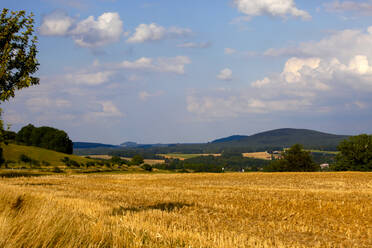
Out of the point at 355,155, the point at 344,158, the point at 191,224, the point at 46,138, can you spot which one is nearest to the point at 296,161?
the point at 344,158

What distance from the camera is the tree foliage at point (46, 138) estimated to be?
150m

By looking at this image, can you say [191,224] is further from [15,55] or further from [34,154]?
[34,154]

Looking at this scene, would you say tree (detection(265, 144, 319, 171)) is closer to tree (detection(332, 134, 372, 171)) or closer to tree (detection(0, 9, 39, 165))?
tree (detection(332, 134, 372, 171))

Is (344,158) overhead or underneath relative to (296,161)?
overhead

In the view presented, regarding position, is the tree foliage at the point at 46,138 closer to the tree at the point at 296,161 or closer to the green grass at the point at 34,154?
the green grass at the point at 34,154

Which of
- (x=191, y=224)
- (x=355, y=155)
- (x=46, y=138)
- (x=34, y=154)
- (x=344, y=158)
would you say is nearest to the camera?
(x=191, y=224)

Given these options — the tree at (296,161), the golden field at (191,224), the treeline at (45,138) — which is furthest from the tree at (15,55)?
the treeline at (45,138)

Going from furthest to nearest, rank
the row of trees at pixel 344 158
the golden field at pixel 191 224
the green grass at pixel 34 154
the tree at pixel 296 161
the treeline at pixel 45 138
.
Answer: the treeline at pixel 45 138 < the green grass at pixel 34 154 < the tree at pixel 296 161 < the row of trees at pixel 344 158 < the golden field at pixel 191 224

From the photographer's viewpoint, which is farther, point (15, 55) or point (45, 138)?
point (45, 138)

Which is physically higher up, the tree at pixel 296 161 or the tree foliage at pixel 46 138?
the tree foliage at pixel 46 138

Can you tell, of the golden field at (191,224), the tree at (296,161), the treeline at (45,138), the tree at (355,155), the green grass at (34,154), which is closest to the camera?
the golden field at (191,224)

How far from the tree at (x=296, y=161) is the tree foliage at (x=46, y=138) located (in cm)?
9360

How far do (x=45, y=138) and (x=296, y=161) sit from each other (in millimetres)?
106849

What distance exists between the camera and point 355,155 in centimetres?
8200
